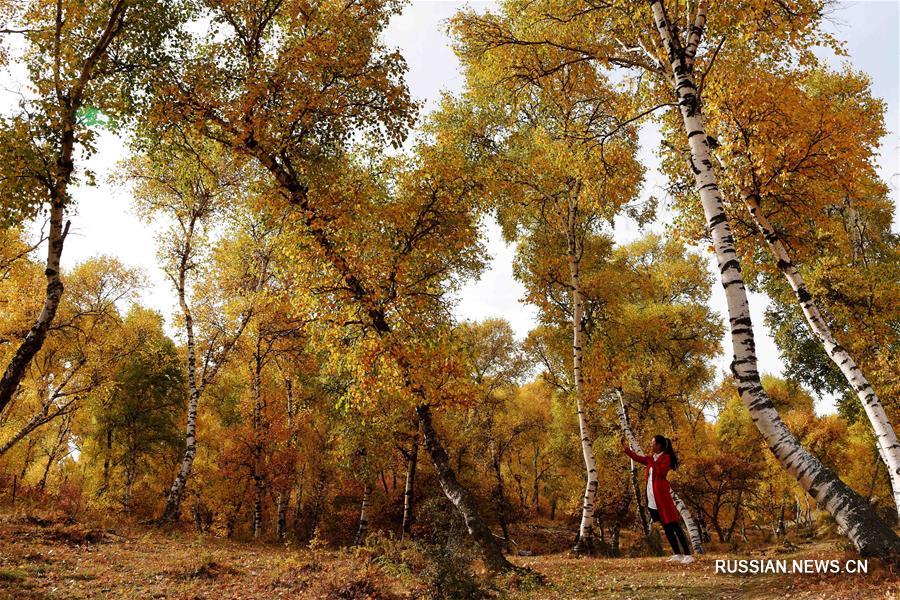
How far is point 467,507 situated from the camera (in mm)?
10578

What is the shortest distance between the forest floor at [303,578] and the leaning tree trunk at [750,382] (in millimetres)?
461

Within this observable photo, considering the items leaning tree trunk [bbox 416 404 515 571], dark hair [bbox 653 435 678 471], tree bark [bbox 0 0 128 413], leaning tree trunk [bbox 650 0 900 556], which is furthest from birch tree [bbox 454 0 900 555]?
tree bark [bbox 0 0 128 413]

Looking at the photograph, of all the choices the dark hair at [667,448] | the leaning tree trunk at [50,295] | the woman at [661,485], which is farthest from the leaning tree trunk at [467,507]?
the leaning tree trunk at [50,295]

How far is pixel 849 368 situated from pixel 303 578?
1121 cm

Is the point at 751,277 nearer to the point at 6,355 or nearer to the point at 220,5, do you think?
the point at 220,5

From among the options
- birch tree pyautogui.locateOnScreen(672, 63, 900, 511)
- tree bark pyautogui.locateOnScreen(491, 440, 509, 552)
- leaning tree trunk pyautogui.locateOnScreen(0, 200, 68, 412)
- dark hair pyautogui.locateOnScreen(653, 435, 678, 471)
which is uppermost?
birch tree pyautogui.locateOnScreen(672, 63, 900, 511)

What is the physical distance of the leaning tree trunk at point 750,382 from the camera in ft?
18.7

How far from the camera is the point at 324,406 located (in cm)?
2705

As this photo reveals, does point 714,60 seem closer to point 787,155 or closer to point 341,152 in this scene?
point 787,155

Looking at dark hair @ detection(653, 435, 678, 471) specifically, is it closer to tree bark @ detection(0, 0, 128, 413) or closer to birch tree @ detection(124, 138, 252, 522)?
tree bark @ detection(0, 0, 128, 413)

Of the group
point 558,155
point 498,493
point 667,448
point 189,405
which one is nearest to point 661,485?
point 667,448

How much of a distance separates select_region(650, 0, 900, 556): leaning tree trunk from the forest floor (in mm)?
461

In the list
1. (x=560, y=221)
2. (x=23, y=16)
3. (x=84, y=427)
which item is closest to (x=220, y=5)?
(x=23, y=16)

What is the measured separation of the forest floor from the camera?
7.38 m
